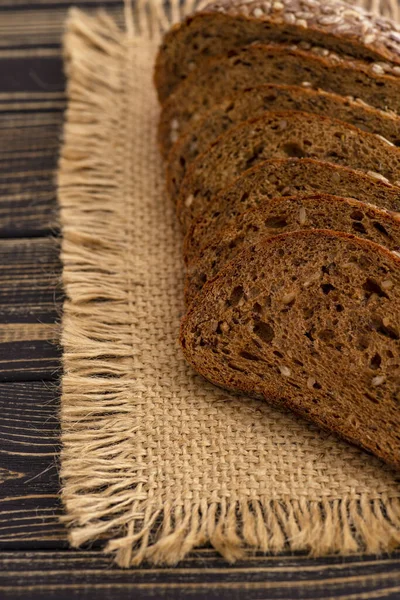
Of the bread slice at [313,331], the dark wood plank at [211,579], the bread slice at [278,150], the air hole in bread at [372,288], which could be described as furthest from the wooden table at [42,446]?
the air hole in bread at [372,288]

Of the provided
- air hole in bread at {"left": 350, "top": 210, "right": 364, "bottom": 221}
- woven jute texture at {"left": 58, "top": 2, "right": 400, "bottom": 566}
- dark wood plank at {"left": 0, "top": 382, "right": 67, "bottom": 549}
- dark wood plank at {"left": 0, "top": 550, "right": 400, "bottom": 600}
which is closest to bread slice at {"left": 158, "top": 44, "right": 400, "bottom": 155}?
woven jute texture at {"left": 58, "top": 2, "right": 400, "bottom": 566}

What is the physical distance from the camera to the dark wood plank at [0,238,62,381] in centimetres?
273

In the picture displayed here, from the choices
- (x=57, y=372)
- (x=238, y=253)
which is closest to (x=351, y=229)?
(x=238, y=253)

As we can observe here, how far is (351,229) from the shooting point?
93.7 inches

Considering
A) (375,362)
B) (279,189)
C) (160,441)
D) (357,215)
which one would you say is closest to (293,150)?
(279,189)

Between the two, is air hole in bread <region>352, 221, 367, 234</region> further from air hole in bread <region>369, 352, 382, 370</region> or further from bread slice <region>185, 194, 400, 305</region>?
air hole in bread <region>369, 352, 382, 370</region>

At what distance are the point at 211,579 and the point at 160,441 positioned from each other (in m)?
0.46

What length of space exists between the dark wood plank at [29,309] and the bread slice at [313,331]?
0.55 meters

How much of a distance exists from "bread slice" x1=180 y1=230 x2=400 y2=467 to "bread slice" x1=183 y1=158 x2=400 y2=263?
0.74 feet

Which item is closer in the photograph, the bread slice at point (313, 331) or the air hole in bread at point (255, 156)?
the bread slice at point (313, 331)

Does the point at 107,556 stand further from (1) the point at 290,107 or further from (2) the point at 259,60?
(2) the point at 259,60

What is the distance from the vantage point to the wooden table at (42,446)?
7.13ft

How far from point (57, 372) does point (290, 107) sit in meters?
1.25

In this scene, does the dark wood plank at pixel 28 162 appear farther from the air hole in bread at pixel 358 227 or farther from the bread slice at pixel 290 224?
the air hole in bread at pixel 358 227
